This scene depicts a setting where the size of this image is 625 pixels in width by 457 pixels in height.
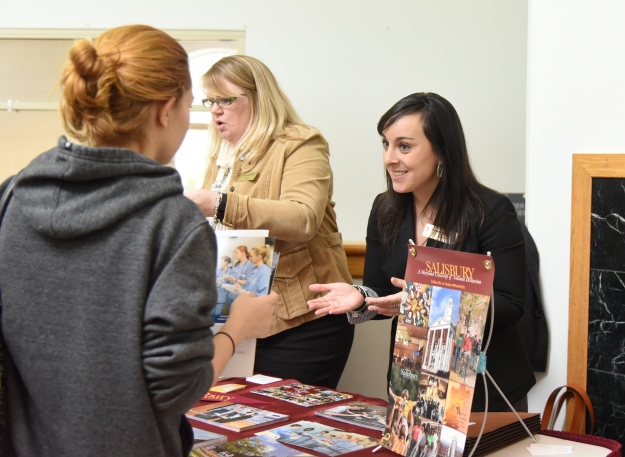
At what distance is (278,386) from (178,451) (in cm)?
88

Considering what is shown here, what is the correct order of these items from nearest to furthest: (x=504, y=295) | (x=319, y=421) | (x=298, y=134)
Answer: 1. (x=319, y=421)
2. (x=504, y=295)
3. (x=298, y=134)

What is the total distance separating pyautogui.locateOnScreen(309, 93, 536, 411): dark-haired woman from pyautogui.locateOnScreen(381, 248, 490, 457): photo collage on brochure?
35cm

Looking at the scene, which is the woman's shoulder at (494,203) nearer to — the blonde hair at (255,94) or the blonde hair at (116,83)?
the blonde hair at (255,94)

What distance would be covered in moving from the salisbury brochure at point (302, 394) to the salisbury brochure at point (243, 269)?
33cm

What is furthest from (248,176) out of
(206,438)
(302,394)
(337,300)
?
(206,438)

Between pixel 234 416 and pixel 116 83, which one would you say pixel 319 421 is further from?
pixel 116 83

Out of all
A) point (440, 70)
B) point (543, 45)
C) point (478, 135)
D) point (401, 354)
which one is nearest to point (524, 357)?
point (401, 354)

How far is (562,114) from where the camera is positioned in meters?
2.43

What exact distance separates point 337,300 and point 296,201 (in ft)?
1.47

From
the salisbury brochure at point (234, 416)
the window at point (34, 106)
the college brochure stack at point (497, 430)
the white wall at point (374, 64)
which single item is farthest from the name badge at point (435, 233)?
the window at point (34, 106)

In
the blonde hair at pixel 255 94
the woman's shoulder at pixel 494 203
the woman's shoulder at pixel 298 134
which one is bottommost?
the woman's shoulder at pixel 494 203

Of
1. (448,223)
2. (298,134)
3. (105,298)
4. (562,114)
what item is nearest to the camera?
(105,298)

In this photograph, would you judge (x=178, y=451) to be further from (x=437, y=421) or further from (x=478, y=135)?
(x=478, y=135)

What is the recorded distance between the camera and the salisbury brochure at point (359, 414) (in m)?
1.65
